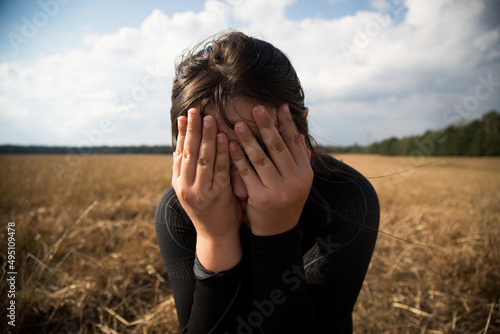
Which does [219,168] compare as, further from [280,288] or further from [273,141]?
[280,288]

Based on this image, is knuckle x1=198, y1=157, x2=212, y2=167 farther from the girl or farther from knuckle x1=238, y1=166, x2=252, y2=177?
knuckle x1=238, y1=166, x2=252, y2=177

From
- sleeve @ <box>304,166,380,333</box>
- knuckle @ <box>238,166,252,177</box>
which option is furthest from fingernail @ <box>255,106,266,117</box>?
sleeve @ <box>304,166,380,333</box>

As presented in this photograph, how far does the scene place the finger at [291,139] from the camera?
4.20ft

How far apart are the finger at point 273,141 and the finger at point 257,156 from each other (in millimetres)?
38

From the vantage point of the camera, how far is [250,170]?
49.8 inches

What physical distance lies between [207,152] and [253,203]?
1.14ft

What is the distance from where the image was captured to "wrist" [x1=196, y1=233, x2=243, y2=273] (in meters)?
1.35

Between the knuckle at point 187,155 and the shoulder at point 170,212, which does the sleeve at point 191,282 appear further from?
the knuckle at point 187,155

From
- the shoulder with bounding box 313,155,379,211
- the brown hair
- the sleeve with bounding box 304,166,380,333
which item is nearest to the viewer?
the brown hair

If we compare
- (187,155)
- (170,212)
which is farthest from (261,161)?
(170,212)

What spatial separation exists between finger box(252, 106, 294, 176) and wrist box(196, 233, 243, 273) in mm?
509

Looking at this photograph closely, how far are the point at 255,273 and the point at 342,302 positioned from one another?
1.82 ft

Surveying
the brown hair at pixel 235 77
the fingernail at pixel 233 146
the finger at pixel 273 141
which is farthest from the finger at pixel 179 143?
the finger at pixel 273 141

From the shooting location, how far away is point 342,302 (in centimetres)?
141
